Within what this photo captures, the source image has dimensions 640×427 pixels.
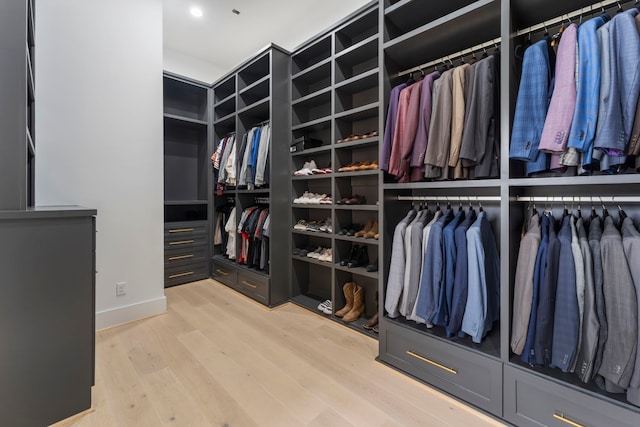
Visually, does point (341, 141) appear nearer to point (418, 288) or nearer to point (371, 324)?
point (418, 288)

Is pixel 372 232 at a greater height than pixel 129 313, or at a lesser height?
greater

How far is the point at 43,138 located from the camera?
6.63 ft

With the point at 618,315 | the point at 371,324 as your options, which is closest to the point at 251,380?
the point at 371,324

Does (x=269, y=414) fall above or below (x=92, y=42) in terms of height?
below

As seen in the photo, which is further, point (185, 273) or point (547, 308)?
point (185, 273)

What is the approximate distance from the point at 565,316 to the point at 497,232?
2.37 feet

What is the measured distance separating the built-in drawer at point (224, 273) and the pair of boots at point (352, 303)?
1418mm

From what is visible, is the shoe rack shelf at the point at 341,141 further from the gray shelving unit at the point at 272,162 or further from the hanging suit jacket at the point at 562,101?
the hanging suit jacket at the point at 562,101

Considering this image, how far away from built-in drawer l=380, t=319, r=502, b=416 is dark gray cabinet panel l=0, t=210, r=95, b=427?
5.54 feet

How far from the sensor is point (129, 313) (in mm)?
2396

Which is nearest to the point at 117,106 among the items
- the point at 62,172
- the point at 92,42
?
the point at 92,42

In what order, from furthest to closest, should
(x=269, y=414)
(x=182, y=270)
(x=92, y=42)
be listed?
(x=182, y=270) < (x=92, y=42) < (x=269, y=414)

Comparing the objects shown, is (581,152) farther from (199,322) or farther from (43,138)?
(43,138)

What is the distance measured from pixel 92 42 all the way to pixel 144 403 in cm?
265
